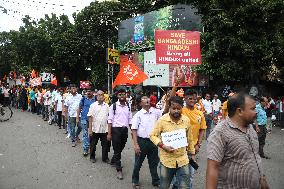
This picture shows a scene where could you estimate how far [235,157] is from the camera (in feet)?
11.1

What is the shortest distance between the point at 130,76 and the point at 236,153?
7.99m

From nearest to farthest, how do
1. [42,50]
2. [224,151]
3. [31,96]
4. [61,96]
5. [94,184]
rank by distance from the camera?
[224,151] → [94,184] → [61,96] → [31,96] → [42,50]

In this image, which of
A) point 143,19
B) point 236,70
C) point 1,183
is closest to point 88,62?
point 143,19

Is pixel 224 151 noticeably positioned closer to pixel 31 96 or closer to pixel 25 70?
pixel 31 96

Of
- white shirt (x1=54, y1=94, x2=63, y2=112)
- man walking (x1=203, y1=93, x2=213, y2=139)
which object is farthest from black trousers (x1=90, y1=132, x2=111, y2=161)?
white shirt (x1=54, y1=94, x2=63, y2=112)

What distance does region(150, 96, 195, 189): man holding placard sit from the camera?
212 inches

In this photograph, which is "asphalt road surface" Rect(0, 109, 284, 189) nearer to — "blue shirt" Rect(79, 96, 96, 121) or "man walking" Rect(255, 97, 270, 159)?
"man walking" Rect(255, 97, 270, 159)

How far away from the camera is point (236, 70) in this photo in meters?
21.5

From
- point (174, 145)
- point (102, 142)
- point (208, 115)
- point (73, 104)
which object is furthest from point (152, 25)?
point (174, 145)

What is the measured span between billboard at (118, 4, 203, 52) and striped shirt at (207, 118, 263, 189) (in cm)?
2309

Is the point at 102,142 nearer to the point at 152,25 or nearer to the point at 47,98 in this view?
the point at 47,98

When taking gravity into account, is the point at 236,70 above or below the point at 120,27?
below

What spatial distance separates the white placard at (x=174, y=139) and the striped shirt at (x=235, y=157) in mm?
1970

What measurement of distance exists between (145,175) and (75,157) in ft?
8.80
